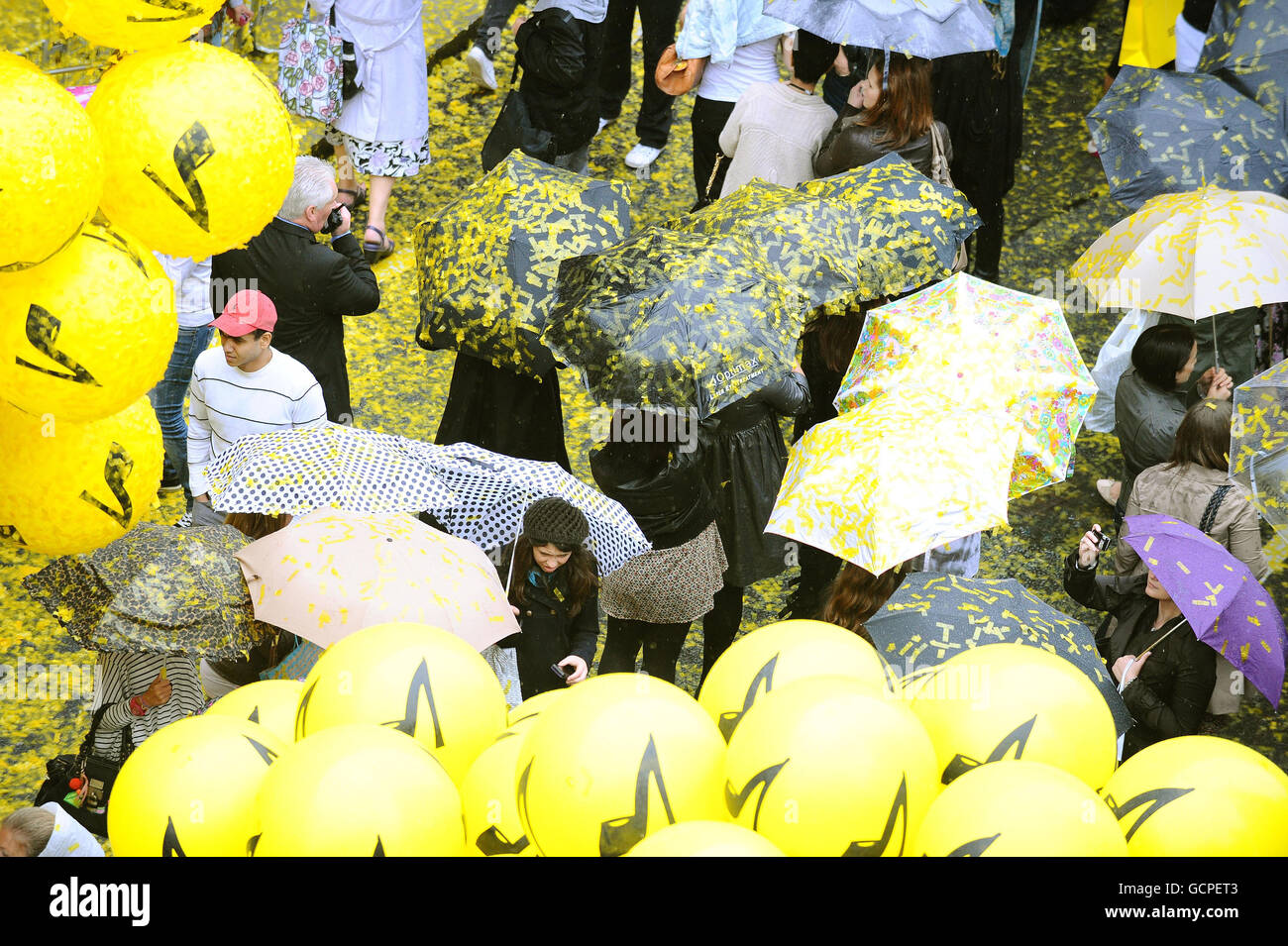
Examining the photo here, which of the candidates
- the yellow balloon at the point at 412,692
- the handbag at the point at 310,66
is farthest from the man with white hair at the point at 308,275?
the yellow balloon at the point at 412,692

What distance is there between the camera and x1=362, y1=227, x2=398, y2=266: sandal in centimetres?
695

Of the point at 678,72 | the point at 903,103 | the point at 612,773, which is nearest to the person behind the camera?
the point at 612,773

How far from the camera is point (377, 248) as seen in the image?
23.1 ft

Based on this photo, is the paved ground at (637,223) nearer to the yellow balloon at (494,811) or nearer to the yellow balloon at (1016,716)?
the yellow balloon at (1016,716)

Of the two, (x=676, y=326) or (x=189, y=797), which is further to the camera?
(x=676, y=326)

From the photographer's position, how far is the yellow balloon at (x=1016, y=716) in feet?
8.70

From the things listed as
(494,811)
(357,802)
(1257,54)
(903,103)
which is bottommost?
(494,811)

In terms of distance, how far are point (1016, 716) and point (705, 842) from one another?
821 millimetres

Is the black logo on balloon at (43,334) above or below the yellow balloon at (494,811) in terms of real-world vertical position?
above

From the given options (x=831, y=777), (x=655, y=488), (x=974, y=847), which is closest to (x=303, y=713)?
(x=831, y=777)

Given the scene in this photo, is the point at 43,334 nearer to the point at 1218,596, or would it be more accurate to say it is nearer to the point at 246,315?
the point at 246,315

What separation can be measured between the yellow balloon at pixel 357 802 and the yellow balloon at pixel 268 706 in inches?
19.5
